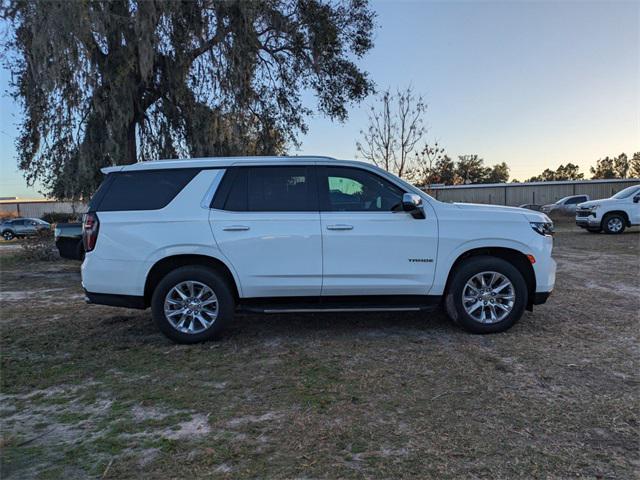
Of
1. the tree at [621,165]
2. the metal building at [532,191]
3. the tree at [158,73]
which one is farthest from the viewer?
the tree at [621,165]

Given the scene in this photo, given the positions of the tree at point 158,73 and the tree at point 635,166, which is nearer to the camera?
the tree at point 158,73

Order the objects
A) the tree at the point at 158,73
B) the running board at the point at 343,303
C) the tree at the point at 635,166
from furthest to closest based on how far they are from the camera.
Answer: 1. the tree at the point at 635,166
2. the tree at the point at 158,73
3. the running board at the point at 343,303

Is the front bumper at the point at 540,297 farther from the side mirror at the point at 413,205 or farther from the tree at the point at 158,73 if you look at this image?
the tree at the point at 158,73

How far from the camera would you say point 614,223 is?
1680 centimetres

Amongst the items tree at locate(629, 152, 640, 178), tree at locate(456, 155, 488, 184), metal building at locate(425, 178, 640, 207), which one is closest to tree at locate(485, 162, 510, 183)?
A: tree at locate(456, 155, 488, 184)

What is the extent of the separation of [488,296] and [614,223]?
14.9 m

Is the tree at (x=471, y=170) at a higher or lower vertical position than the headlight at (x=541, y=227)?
higher

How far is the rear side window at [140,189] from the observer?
4914 millimetres

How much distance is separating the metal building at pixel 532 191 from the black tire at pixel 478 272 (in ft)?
96.4

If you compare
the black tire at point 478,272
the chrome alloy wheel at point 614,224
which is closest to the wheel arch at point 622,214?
the chrome alloy wheel at point 614,224

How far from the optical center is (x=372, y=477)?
8.32 feet

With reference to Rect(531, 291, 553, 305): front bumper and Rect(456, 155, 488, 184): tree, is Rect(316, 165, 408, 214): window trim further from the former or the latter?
Rect(456, 155, 488, 184): tree

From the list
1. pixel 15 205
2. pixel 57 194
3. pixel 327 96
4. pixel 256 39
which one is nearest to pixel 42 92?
pixel 57 194

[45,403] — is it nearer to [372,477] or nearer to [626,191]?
[372,477]
